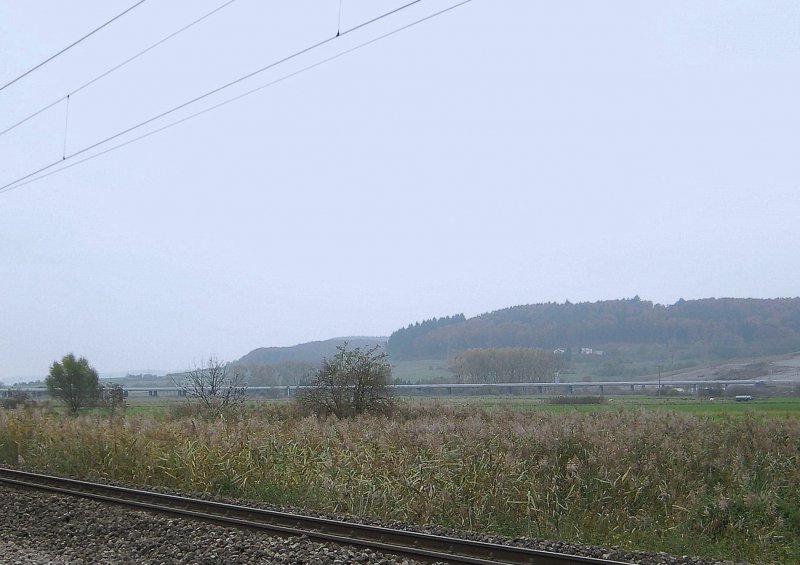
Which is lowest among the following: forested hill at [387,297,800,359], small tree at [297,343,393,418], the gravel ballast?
the gravel ballast

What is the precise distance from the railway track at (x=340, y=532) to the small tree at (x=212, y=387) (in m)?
13.9

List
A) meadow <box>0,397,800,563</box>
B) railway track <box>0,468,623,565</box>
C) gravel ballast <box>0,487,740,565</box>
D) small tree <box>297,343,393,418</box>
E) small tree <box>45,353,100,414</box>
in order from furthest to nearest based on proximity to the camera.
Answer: small tree <box>45,353,100,414</box> < small tree <box>297,343,393,418</box> < meadow <box>0,397,800,563</box> < gravel ballast <box>0,487,740,565</box> < railway track <box>0,468,623,565</box>

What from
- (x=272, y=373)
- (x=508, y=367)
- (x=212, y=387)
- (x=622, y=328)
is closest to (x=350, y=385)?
(x=212, y=387)

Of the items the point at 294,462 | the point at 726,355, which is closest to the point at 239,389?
the point at 294,462

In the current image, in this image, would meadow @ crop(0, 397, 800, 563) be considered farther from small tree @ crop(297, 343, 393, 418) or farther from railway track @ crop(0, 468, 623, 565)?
small tree @ crop(297, 343, 393, 418)

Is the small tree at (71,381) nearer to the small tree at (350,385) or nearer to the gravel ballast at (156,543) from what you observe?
the small tree at (350,385)

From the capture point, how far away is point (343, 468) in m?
12.8

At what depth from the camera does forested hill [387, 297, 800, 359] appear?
48125mm

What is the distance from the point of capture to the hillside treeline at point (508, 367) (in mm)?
52500

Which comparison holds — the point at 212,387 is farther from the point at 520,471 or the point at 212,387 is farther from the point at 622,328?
the point at 622,328

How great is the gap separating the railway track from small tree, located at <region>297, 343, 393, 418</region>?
13491 millimetres

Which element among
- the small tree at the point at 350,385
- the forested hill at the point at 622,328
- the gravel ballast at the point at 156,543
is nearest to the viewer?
the gravel ballast at the point at 156,543

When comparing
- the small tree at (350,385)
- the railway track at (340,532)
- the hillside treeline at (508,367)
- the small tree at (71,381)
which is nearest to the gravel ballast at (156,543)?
A: the railway track at (340,532)

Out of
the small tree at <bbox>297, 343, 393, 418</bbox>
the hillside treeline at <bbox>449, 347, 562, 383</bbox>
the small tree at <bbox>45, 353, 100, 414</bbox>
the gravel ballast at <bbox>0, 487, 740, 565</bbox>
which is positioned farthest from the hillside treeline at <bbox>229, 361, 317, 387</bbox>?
the gravel ballast at <bbox>0, 487, 740, 565</bbox>
